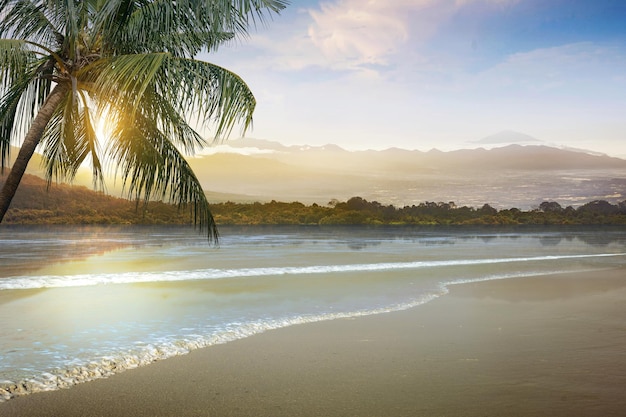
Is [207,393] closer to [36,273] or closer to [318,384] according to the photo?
[318,384]

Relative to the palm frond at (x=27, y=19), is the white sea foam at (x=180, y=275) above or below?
below

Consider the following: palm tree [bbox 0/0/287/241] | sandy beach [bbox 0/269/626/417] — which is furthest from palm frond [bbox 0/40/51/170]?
sandy beach [bbox 0/269/626/417]

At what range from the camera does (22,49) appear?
28.3ft

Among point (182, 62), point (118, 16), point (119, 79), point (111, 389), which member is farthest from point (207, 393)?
point (118, 16)

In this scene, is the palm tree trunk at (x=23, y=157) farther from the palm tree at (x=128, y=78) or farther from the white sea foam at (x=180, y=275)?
the white sea foam at (x=180, y=275)

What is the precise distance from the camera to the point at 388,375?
6477mm

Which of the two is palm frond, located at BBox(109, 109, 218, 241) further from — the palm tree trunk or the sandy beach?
the sandy beach

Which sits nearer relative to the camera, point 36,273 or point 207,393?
point 207,393

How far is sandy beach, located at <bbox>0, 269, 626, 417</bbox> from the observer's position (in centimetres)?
538

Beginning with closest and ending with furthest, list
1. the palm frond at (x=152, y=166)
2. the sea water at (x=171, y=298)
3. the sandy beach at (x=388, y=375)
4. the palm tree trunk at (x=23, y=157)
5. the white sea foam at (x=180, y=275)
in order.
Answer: the sandy beach at (x=388, y=375), the sea water at (x=171, y=298), the palm tree trunk at (x=23, y=157), the palm frond at (x=152, y=166), the white sea foam at (x=180, y=275)

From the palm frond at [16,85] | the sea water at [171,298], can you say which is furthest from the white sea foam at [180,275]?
the palm frond at [16,85]

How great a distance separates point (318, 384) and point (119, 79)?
5.28 meters

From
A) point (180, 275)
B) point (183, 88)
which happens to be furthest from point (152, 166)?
point (180, 275)

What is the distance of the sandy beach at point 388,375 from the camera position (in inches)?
212
